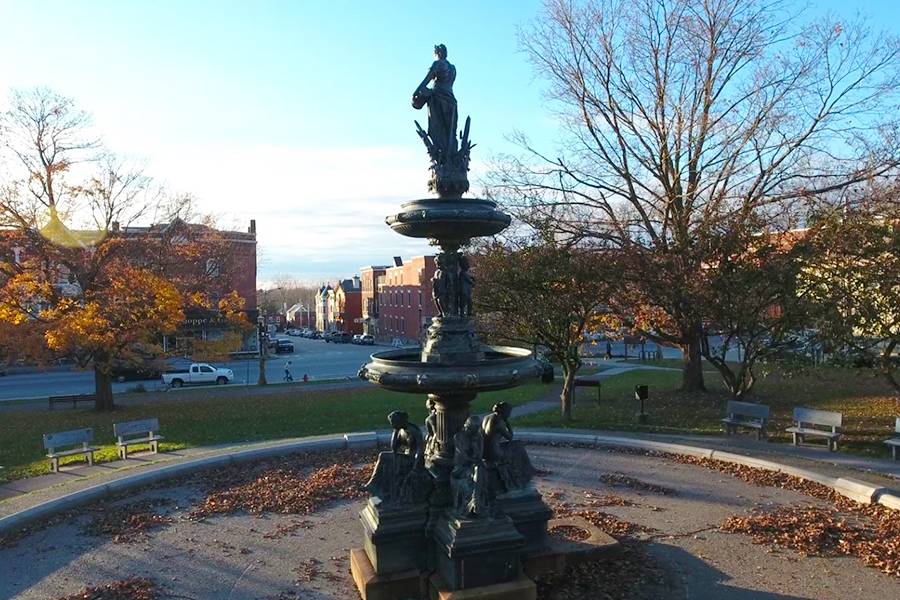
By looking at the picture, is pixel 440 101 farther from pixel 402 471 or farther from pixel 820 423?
pixel 820 423

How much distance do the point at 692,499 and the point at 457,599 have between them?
5248 millimetres

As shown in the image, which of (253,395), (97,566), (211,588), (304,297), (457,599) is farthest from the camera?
(304,297)

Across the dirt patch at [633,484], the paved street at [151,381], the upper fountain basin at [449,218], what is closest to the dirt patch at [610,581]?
the dirt patch at [633,484]

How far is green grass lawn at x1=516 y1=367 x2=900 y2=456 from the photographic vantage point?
15.0 m

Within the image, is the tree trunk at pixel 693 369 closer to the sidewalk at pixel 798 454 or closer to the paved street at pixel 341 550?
the sidewalk at pixel 798 454

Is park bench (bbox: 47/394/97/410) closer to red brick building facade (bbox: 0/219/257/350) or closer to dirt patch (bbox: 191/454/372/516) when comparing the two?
red brick building facade (bbox: 0/219/257/350)

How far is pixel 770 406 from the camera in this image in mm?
19422

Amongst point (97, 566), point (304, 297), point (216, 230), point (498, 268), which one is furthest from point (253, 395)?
point (304, 297)

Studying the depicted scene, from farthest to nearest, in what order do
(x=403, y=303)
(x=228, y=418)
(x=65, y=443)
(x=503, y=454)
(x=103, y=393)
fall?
(x=403, y=303) < (x=103, y=393) < (x=228, y=418) < (x=65, y=443) < (x=503, y=454)

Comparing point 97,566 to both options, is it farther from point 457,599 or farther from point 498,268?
point 498,268

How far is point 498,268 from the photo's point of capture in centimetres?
1733

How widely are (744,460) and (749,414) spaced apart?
2.92 m

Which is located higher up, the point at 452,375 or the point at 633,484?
the point at 452,375

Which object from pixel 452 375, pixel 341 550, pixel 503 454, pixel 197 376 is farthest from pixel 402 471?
pixel 197 376
